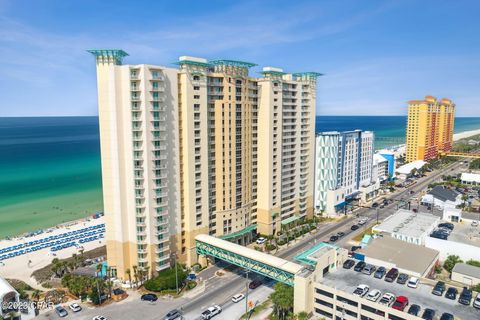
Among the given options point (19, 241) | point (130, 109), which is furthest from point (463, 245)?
point (19, 241)

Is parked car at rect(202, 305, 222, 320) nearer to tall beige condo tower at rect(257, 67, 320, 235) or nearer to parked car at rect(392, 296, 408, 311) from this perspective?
parked car at rect(392, 296, 408, 311)

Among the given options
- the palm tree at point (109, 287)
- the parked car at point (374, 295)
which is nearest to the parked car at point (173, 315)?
the palm tree at point (109, 287)

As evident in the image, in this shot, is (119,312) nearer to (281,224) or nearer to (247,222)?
(247,222)

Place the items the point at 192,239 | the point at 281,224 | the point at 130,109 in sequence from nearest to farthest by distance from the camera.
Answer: the point at 130,109 → the point at 192,239 → the point at 281,224

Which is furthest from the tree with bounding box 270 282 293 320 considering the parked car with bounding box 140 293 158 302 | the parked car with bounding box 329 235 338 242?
the parked car with bounding box 329 235 338 242

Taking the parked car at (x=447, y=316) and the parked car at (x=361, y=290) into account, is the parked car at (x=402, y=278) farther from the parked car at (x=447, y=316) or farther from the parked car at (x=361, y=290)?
the parked car at (x=447, y=316)
